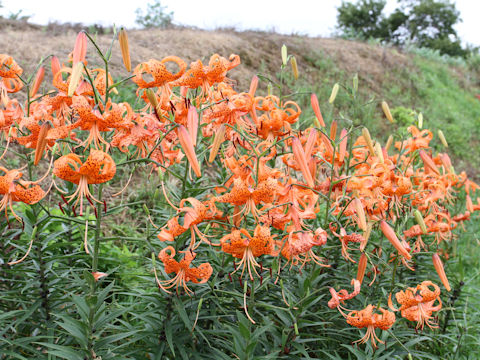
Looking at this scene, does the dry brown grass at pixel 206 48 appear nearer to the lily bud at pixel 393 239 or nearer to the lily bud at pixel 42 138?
the lily bud at pixel 42 138

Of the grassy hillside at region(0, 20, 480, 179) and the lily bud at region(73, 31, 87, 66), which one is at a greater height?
the lily bud at region(73, 31, 87, 66)

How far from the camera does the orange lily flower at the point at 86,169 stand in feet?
3.52

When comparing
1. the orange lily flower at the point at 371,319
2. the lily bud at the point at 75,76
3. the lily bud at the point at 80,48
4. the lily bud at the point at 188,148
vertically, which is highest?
the lily bud at the point at 80,48

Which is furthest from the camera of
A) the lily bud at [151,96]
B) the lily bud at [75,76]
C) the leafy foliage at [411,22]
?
the leafy foliage at [411,22]

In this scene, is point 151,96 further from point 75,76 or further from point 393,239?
point 393,239

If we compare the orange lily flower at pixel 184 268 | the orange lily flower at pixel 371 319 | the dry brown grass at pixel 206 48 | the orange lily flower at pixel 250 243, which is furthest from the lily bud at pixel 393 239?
the dry brown grass at pixel 206 48

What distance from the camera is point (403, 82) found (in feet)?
28.2

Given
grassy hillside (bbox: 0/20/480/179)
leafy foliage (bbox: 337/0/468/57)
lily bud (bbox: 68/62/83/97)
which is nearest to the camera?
lily bud (bbox: 68/62/83/97)

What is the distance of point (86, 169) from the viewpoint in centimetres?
109

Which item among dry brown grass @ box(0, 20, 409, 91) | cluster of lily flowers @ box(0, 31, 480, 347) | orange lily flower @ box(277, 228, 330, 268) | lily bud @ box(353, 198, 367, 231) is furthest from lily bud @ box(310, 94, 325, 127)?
dry brown grass @ box(0, 20, 409, 91)

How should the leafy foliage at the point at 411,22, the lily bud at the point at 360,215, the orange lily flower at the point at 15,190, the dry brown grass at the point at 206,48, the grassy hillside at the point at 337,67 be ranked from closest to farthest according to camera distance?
the orange lily flower at the point at 15,190 → the lily bud at the point at 360,215 → the dry brown grass at the point at 206,48 → the grassy hillside at the point at 337,67 → the leafy foliage at the point at 411,22

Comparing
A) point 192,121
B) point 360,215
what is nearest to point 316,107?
point 360,215

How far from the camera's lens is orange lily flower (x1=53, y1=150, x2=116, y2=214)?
3.52 ft

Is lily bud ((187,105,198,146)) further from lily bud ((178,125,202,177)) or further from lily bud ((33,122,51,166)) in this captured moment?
lily bud ((33,122,51,166))
